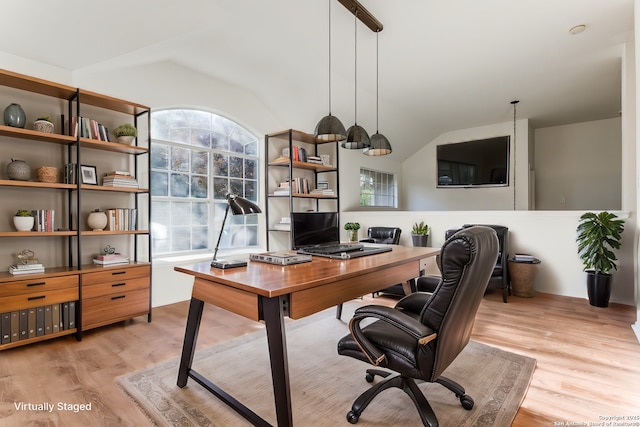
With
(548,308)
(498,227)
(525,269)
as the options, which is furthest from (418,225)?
(548,308)

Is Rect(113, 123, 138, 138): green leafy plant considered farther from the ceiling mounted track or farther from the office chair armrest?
the office chair armrest

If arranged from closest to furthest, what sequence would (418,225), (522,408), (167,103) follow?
1. (522,408)
2. (167,103)
3. (418,225)

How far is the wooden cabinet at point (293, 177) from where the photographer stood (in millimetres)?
4668

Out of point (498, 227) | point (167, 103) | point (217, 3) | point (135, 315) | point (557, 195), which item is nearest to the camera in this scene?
point (217, 3)

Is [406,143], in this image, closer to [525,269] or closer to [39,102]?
[525,269]

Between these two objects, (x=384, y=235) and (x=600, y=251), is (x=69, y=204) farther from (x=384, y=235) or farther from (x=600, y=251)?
(x=600, y=251)

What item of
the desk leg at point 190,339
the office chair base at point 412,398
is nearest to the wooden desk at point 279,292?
the desk leg at point 190,339

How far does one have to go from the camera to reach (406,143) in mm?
6578

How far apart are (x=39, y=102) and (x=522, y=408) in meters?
4.31

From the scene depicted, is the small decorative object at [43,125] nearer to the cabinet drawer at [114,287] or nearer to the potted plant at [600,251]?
the cabinet drawer at [114,287]

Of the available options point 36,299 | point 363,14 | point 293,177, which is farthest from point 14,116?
point 293,177

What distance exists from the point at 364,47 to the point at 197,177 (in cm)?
254

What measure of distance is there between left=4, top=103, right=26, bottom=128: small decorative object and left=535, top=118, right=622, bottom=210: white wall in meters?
8.03

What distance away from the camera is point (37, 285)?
2.56 metres
